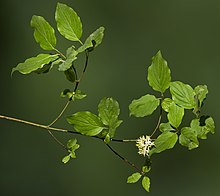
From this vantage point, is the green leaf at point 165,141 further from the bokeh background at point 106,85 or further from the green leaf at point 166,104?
the bokeh background at point 106,85

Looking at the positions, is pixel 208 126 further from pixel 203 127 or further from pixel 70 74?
pixel 70 74

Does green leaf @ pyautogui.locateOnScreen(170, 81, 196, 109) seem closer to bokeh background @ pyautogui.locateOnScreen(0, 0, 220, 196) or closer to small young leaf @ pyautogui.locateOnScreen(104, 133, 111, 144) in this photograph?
small young leaf @ pyautogui.locateOnScreen(104, 133, 111, 144)

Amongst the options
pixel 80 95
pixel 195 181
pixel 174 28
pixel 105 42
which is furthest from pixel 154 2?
pixel 80 95

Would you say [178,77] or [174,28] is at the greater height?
[174,28]

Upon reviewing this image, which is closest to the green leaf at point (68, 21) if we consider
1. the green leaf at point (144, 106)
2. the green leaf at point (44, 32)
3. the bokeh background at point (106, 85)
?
the green leaf at point (44, 32)

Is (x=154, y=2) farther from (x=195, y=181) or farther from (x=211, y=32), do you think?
(x=195, y=181)
